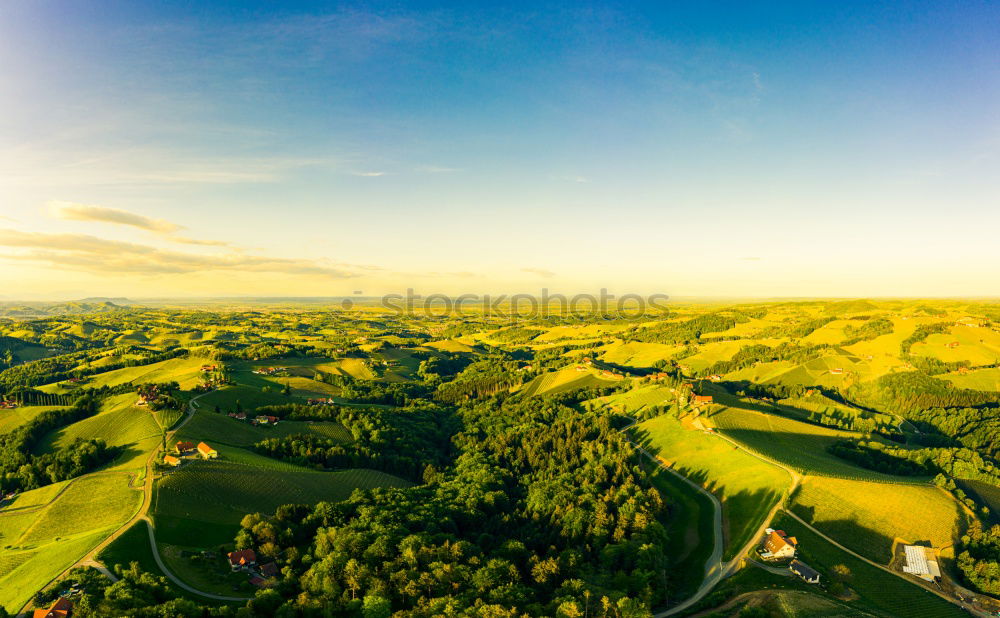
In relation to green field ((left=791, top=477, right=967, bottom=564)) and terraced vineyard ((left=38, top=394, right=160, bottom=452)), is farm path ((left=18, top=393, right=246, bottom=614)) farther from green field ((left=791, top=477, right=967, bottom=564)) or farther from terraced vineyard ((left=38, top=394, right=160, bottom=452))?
green field ((left=791, top=477, right=967, bottom=564))

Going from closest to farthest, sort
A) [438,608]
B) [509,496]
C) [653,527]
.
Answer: [438,608] < [653,527] < [509,496]

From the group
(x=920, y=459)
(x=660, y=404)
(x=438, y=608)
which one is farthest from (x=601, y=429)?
(x=438, y=608)

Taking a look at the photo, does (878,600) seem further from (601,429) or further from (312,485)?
(312,485)

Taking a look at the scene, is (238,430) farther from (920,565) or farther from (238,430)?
(920,565)

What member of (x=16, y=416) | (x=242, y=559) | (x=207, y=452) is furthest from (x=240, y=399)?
(x=242, y=559)

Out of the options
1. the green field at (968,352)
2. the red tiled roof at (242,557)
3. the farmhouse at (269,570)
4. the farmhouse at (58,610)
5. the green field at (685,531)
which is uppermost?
the green field at (968,352)

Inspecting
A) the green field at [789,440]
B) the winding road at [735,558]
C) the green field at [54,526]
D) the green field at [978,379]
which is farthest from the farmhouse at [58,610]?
the green field at [978,379]

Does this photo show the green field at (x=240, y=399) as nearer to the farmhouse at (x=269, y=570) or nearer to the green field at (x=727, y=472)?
the farmhouse at (x=269, y=570)
